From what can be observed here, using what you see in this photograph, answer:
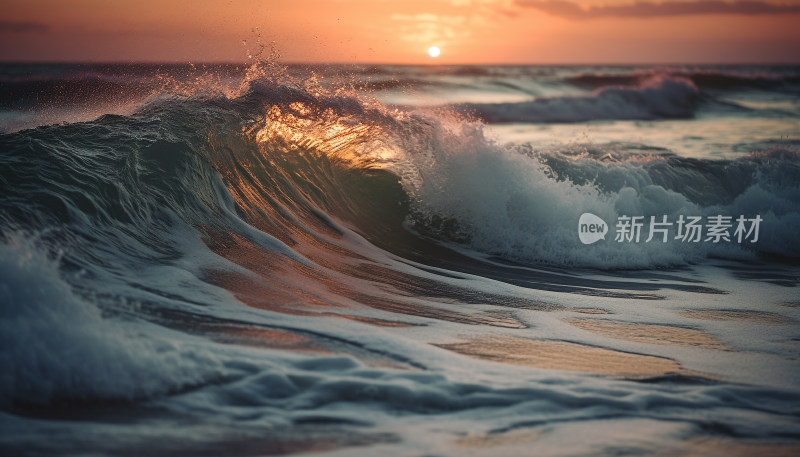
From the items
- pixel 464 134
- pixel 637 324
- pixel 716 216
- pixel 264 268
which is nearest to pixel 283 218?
pixel 264 268

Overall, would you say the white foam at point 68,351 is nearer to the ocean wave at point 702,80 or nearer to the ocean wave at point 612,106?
the ocean wave at point 612,106

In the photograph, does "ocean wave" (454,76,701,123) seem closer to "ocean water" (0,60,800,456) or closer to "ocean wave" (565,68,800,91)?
"ocean wave" (565,68,800,91)

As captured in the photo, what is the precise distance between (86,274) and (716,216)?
7.35 meters

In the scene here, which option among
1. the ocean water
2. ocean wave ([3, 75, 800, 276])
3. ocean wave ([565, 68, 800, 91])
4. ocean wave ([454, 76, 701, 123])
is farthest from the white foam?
ocean wave ([565, 68, 800, 91])

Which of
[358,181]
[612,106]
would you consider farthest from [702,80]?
[358,181]

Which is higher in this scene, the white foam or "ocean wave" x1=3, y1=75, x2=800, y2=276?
"ocean wave" x1=3, y1=75, x2=800, y2=276

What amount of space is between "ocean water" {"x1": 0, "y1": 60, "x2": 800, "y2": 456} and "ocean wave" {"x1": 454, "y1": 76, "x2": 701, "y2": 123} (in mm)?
15453

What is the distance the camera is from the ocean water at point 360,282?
9.05ft

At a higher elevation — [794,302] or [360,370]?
[794,302]

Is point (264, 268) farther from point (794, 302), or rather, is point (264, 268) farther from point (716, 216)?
point (716, 216)

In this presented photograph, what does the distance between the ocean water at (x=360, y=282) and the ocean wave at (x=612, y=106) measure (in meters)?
15.5

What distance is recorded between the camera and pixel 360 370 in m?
3.12

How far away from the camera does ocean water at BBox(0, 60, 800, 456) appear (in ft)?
9.05

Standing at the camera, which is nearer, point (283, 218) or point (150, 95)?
point (283, 218)
